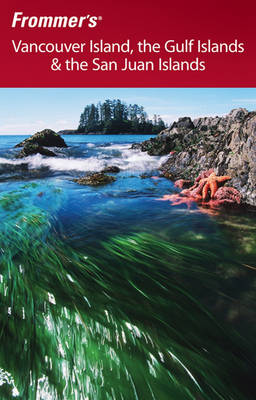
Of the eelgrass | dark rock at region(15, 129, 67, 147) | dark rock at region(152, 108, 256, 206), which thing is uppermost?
dark rock at region(15, 129, 67, 147)

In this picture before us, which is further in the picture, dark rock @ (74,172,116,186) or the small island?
the small island

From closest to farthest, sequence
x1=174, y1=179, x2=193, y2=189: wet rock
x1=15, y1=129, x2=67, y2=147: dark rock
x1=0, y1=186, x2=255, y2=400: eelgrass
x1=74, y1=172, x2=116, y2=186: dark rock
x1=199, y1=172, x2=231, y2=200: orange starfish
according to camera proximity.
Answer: x1=0, y1=186, x2=255, y2=400: eelgrass
x1=199, y1=172, x2=231, y2=200: orange starfish
x1=174, y1=179, x2=193, y2=189: wet rock
x1=74, y1=172, x2=116, y2=186: dark rock
x1=15, y1=129, x2=67, y2=147: dark rock

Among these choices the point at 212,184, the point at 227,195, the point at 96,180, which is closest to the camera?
the point at 227,195

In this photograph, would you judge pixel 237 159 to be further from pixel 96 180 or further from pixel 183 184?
pixel 96 180

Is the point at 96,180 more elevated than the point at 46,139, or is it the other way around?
the point at 46,139

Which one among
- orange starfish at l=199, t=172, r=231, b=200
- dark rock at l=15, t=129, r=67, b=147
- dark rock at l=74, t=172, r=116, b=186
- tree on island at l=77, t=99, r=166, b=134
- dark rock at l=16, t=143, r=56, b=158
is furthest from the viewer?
tree on island at l=77, t=99, r=166, b=134

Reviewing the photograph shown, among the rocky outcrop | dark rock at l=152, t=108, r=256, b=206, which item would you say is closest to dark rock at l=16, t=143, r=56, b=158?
the rocky outcrop

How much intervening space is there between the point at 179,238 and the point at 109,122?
91.1 meters

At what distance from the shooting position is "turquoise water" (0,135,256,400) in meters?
1.62

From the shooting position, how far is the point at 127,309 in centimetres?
222

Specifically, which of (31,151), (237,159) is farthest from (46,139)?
(237,159)

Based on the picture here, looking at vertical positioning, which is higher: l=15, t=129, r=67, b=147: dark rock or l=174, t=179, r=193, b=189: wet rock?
l=15, t=129, r=67, b=147: dark rock

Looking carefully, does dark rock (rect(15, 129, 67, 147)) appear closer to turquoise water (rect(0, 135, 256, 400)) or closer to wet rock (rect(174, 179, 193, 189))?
wet rock (rect(174, 179, 193, 189))

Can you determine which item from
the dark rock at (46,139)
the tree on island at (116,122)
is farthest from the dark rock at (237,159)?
the tree on island at (116,122)
